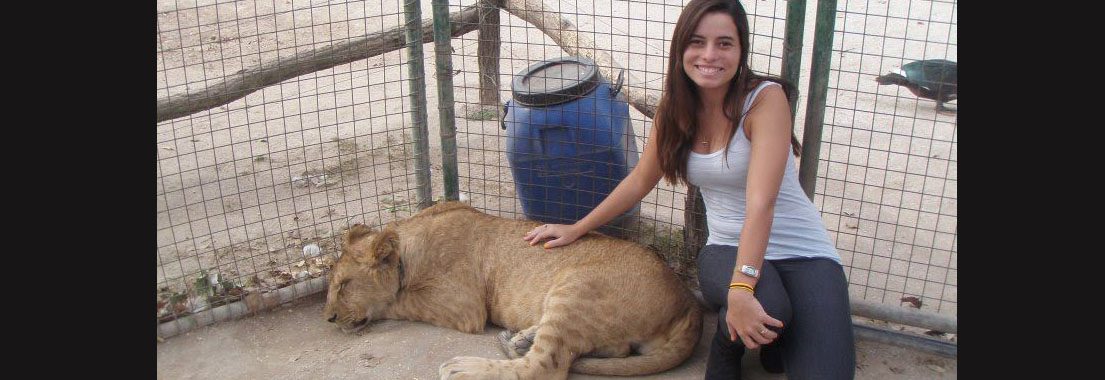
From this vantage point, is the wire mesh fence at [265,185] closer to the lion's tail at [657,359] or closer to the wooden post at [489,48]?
the wooden post at [489,48]

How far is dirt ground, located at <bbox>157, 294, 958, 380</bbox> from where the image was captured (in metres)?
4.75

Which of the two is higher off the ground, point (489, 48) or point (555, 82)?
point (489, 48)

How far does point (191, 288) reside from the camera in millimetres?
5574

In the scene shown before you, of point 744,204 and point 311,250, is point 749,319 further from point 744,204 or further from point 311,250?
point 311,250

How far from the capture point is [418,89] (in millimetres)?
5691

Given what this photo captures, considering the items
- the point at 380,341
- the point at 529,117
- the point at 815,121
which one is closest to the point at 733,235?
the point at 815,121

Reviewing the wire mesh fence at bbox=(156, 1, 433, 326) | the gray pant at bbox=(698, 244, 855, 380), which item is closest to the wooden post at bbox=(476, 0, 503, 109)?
the wire mesh fence at bbox=(156, 1, 433, 326)

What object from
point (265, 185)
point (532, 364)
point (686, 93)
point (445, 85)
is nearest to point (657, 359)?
point (532, 364)

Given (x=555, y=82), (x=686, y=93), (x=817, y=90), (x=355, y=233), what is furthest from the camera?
(x=555, y=82)

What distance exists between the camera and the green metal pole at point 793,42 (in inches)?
180

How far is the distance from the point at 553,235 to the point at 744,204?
50.0 inches

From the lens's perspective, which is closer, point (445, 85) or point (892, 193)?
point (445, 85)

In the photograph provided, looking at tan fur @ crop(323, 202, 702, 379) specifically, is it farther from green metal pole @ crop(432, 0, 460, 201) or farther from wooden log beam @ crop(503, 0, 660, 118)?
wooden log beam @ crop(503, 0, 660, 118)

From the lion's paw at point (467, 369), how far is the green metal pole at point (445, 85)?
1.80m
